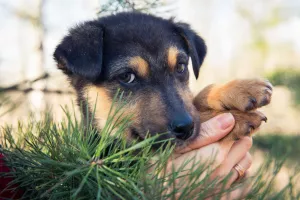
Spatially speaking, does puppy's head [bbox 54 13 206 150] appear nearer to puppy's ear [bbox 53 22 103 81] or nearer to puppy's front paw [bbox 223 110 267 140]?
puppy's ear [bbox 53 22 103 81]

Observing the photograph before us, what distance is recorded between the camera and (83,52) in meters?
2.42

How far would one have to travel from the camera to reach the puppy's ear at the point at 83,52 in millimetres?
2361

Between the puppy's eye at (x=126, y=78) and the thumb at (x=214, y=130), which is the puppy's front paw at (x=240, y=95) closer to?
the thumb at (x=214, y=130)

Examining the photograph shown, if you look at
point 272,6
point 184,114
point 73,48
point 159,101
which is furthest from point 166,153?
point 272,6

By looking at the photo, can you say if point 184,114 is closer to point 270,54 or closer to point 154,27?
point 154,27

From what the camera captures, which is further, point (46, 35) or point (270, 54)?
point (270, 54)

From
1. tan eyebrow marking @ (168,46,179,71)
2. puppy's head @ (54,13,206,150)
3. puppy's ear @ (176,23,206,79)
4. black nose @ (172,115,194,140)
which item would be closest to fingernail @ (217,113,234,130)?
black nose @ (172,115,194,140)

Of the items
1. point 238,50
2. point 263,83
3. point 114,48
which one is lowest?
point 238,50

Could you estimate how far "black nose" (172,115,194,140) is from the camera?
192 centimetres

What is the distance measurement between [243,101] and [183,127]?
12.7 inches

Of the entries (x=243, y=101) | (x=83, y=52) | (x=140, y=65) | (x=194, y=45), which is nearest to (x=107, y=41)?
(x=83, y=52)

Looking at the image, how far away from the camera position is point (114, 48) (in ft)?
8.27

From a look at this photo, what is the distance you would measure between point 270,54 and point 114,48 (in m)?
2.74

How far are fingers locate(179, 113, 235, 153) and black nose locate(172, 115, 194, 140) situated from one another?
61mm
